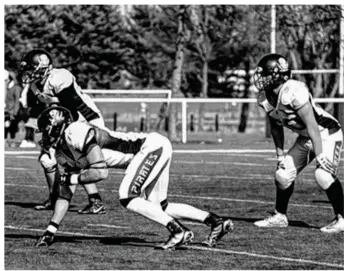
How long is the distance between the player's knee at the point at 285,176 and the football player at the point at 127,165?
5.36 feet

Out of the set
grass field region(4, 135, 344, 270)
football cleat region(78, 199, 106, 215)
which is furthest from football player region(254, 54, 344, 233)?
football cleat region(78, 199, 106, 215)

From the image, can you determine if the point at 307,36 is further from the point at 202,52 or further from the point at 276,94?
the point at 276,94

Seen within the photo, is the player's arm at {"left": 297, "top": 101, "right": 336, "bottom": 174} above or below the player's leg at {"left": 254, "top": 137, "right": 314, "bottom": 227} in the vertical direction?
above

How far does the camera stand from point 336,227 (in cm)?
1067

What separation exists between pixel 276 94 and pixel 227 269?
2877mm

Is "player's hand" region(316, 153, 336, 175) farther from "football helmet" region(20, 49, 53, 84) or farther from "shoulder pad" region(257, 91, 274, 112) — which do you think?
"football helmet" region(20, 49, 53, 84)

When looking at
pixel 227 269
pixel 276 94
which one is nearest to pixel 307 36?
pixel 276 94

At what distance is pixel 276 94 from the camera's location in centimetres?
1080

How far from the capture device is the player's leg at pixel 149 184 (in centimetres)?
929

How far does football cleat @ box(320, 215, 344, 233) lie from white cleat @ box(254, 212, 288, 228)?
0.50m

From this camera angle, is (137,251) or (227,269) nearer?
(227,269)

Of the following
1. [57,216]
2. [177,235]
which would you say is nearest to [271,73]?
[177,235]

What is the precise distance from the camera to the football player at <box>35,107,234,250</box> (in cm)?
933

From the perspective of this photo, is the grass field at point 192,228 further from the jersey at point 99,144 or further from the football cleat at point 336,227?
the jersey at point 99,144
